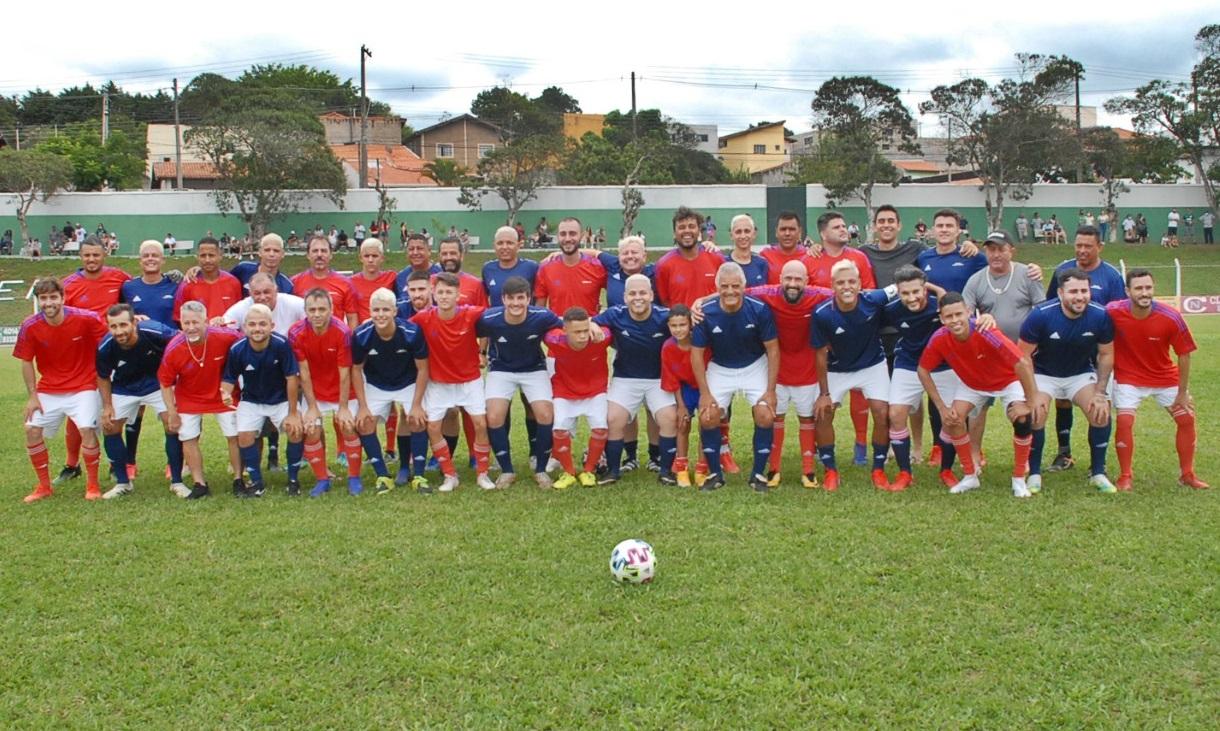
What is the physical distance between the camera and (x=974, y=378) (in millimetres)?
6926

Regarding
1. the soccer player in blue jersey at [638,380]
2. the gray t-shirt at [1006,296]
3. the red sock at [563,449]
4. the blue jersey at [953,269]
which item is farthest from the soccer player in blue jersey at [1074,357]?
the red sock at [563,449]

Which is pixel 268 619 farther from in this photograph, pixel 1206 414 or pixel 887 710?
pixel 1206 414

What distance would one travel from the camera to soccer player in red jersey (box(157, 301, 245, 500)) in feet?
23.5

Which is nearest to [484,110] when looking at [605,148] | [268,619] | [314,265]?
[605,148]

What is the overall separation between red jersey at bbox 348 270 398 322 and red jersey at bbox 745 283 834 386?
11.3 ft

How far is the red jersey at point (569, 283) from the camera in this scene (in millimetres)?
8234

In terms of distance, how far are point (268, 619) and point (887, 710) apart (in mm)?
2958

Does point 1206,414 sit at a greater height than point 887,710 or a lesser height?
greater

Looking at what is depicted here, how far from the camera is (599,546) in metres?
5.64

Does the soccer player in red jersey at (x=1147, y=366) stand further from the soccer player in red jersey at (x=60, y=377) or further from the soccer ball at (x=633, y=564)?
the soccer player in red jersey at (x=60, y=377)

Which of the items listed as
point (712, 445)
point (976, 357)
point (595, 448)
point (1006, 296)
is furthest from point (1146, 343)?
point (595, 448)

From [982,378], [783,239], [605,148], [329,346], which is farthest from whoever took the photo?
[605,148]

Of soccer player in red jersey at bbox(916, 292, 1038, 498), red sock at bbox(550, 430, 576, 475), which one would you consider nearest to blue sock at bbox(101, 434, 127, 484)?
red sock at bbox(550, 430, 576, 475)

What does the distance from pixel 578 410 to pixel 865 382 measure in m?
2.24
